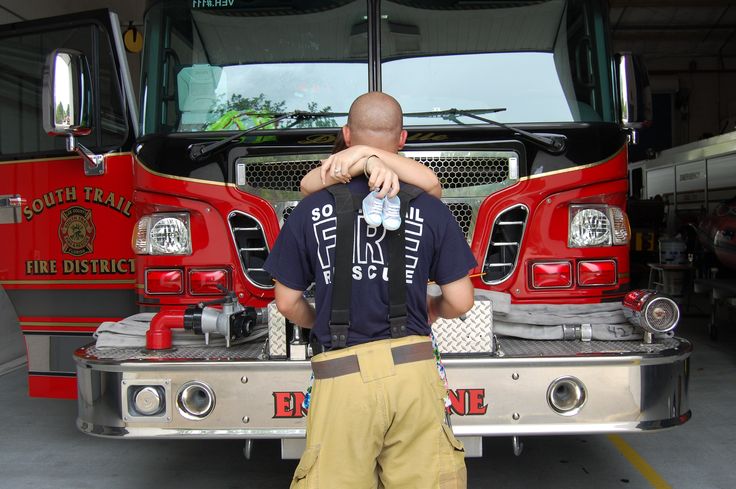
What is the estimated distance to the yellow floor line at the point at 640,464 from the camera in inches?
169

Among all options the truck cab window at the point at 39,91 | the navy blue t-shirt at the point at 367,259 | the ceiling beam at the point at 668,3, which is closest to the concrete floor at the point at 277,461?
the truck cab window at the point at 39,91

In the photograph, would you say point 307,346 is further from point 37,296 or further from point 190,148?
point 37,296

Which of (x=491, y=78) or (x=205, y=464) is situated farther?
(x=205, y=464)

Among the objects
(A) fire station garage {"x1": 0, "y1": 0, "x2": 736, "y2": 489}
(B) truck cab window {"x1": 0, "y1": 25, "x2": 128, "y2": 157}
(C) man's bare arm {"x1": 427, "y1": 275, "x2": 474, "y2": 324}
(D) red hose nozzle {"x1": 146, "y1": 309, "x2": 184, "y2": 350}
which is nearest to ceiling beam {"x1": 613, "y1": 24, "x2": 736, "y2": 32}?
(A) fire station garage {"x1": 0, "y1": 0, "x2": 736, "y2": 489}

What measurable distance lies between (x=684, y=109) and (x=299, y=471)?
27388 millimetres

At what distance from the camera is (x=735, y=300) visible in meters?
7.61

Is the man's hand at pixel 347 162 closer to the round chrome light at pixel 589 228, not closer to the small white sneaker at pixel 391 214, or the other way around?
the small white sneaker at pixel 391 214

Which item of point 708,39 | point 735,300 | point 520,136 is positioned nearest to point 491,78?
point 520,136

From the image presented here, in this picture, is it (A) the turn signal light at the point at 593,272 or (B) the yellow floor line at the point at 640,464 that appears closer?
(A) the turn signal light at the point at 593,272

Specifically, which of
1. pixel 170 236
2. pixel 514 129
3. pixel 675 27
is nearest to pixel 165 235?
pixel 170 236

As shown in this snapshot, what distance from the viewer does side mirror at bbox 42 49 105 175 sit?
3.79 meters

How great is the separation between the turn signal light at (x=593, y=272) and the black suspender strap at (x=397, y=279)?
171cm

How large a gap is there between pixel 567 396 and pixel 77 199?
297 centimetres

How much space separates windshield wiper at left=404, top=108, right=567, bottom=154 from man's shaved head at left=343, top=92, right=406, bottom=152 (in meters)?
1.47
